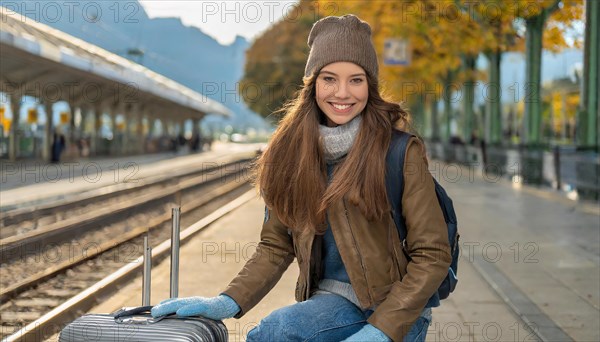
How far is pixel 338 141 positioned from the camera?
8.60 feet

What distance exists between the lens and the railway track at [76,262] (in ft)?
23.6

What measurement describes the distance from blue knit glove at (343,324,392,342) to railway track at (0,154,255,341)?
5.85ft

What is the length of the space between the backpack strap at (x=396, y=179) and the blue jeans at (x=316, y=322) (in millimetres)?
253

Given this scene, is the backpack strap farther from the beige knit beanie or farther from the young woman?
the beige knit beanie

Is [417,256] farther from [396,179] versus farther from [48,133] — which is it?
[48,133]

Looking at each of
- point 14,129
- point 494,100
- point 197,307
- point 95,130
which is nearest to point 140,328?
point 197,307

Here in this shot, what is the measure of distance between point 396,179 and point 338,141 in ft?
0.72

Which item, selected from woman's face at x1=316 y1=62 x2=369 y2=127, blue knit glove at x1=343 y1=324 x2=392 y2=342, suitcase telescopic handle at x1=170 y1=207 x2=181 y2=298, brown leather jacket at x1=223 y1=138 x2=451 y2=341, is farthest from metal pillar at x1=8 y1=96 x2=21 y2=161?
blue knit glove at x1=343 y1=324 x2=392 y2=342

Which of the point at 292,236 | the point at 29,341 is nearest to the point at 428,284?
the point at 292,236

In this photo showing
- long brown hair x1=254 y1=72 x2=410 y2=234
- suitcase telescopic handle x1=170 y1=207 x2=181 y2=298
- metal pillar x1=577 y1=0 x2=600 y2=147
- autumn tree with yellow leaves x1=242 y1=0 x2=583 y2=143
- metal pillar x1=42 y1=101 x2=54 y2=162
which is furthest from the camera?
metal pillar x1=42 y1=101 x2=54 y2=162

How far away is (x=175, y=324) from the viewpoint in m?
2.44

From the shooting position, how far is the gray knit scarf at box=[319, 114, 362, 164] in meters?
2.62

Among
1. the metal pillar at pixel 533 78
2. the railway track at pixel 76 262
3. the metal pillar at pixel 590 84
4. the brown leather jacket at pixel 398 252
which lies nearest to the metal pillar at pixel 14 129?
the railway track at pixel 76 262

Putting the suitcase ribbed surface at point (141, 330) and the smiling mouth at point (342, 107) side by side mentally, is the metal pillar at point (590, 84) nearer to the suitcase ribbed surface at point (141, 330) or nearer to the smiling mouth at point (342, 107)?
the smiling mouth at point (342, 107)
